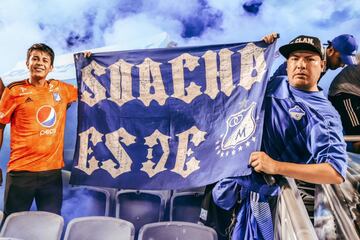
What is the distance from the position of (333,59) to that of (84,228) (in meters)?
2.03

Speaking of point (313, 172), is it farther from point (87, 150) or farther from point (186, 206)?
point (87, 150)

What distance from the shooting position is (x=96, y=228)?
255 centimetres

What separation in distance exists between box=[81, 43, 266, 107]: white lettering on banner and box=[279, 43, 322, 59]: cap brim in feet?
0.58

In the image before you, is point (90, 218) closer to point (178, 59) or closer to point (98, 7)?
point (178, 59)

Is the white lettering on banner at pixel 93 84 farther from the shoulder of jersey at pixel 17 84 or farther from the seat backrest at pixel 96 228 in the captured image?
the seat backrest at pixel 96 228

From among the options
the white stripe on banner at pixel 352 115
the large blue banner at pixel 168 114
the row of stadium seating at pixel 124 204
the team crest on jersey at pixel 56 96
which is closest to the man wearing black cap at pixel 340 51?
the white stripe on banner at pixel 352 115

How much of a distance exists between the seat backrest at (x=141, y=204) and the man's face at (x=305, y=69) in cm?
118

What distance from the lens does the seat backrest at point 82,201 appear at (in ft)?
8.57

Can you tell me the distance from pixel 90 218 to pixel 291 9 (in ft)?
6.53

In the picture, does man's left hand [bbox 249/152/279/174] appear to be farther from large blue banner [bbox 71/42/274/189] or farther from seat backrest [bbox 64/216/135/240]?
seat backrest [bbox 64/216/135/240]

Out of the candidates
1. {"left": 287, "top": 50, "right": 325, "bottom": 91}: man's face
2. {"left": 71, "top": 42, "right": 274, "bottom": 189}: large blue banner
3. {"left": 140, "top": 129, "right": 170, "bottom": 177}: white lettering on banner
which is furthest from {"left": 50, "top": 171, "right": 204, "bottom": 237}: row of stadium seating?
{"left": 287, "top": 50, "right": 325, "bottom": 91}: man's face

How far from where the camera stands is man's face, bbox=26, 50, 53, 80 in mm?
2678

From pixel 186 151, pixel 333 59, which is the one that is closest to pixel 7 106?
pixel 186 151

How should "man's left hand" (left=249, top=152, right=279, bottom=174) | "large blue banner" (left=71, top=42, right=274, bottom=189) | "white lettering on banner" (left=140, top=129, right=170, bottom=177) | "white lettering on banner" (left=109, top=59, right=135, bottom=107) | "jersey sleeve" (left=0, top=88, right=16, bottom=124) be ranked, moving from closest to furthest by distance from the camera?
"man's left hand" (left=249, top=152, right=279, bottom=174) < "large blue banner" (left=71, top=42, right=274, bottom=189) < "white lettering on banner" (left=140, top=129, right=170, bottom=177) < "white lettering on banner" (left=109, top=59, right=135, bottom=107) < "jersey sleeve" (left=0, top=88, right=16, bottom=124)
